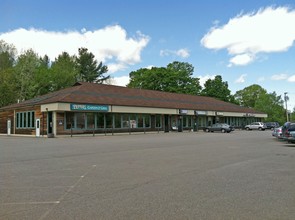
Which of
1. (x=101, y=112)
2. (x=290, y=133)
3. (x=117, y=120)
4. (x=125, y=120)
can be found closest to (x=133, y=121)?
(x=125, y=120)

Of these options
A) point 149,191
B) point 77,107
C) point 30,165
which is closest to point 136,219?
point 149,191

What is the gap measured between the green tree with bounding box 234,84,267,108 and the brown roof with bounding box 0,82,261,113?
48.0m

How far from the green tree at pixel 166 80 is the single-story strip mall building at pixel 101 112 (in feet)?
60.1

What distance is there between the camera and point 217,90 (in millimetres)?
86750

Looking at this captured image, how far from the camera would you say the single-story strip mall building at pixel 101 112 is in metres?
34.6

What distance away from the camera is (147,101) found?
45.6 metres

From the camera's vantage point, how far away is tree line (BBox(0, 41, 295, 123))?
5662cm

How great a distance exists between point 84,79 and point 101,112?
4187 cm

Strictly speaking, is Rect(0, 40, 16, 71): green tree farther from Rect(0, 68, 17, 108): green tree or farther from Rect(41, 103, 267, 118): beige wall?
Rect(41, 103, 267, 118): beige wall

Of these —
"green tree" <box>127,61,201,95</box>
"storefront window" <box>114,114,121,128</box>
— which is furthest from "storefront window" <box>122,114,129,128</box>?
"green tree" <box>127,61,201,95</box>

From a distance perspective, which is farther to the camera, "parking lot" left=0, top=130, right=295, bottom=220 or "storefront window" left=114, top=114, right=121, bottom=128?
"storefront window" left=114, top=114, right=121, bottom=128

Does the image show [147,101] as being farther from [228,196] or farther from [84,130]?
[228,196]

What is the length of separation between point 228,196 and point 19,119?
125 feet

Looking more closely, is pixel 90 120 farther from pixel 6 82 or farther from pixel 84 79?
pixel 84 79
